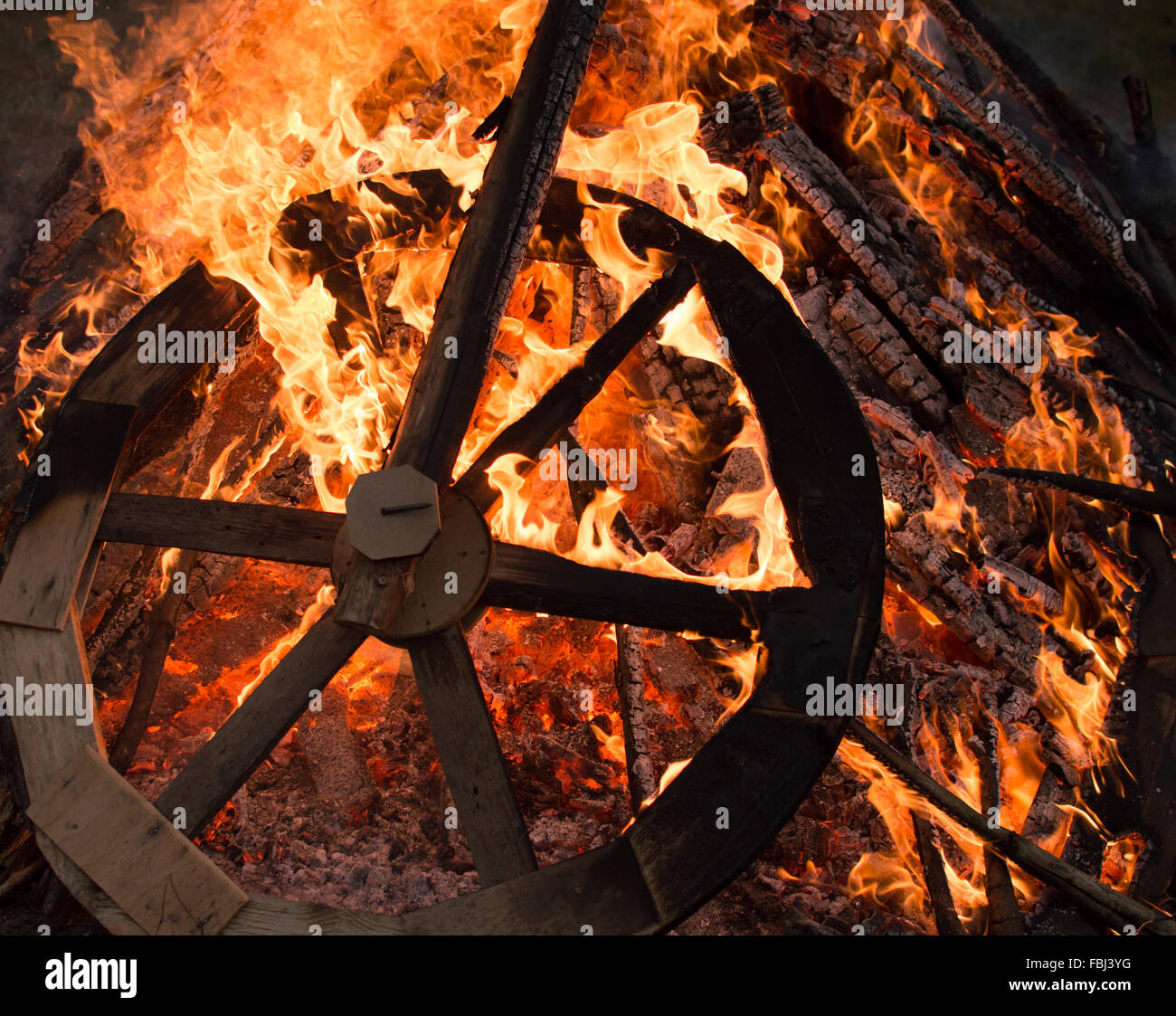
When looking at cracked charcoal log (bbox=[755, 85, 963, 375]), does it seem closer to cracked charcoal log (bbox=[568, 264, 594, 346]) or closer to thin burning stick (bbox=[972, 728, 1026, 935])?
cracked charcoal log (bbox=[568, 264, 594, 346])

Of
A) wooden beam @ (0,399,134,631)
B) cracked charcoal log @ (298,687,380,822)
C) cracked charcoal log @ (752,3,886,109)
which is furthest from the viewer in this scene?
cracked charcoal log @ (752,3,886,109)

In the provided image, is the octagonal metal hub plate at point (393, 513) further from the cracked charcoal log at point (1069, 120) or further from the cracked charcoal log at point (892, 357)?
the cracked charcoal log at point (1069, 120)

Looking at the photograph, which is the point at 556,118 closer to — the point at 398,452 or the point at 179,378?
the point at 398,452

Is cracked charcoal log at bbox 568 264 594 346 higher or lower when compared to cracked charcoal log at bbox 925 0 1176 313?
lower

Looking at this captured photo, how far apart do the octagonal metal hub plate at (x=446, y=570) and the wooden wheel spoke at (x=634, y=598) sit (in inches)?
3.4

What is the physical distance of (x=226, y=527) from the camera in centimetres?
294

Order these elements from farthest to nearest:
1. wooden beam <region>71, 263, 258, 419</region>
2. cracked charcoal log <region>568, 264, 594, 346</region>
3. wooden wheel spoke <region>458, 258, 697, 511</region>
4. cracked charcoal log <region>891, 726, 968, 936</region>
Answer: cracked charcoal log <region>568, 264, 594, 346</region>, cracked charcoal log <region>891, 726, 968, 936</region>, wooden beam <region>71, 263, 258, 419</region>, wooden wheel spoke <region>458, 258, 697, 511</region>

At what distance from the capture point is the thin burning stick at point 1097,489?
456 centimetres

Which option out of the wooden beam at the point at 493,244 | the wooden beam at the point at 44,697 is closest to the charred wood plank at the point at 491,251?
the wooden beam at the point at 493,244


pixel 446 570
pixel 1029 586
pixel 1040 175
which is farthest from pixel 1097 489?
pixel 446 570

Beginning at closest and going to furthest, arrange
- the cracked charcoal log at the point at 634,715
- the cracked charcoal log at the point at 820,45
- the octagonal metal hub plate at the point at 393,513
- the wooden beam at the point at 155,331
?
the octagonal metal hub plate at the point at 393,513 → the wooden beam at the point at 155,331 → the cracked charcoal log at the point at 634,715 → the cracked charcoal log at the point at 820,45

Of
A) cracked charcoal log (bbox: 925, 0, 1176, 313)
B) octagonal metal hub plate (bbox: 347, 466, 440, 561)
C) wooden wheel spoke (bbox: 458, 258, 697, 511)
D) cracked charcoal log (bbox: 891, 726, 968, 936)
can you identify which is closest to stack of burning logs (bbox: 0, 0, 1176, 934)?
cracked charcoal log (bbox: 891, 726, 968, 936)

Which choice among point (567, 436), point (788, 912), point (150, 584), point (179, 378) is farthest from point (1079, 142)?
point (150, 584)

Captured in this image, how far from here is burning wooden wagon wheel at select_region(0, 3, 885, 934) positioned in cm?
238
